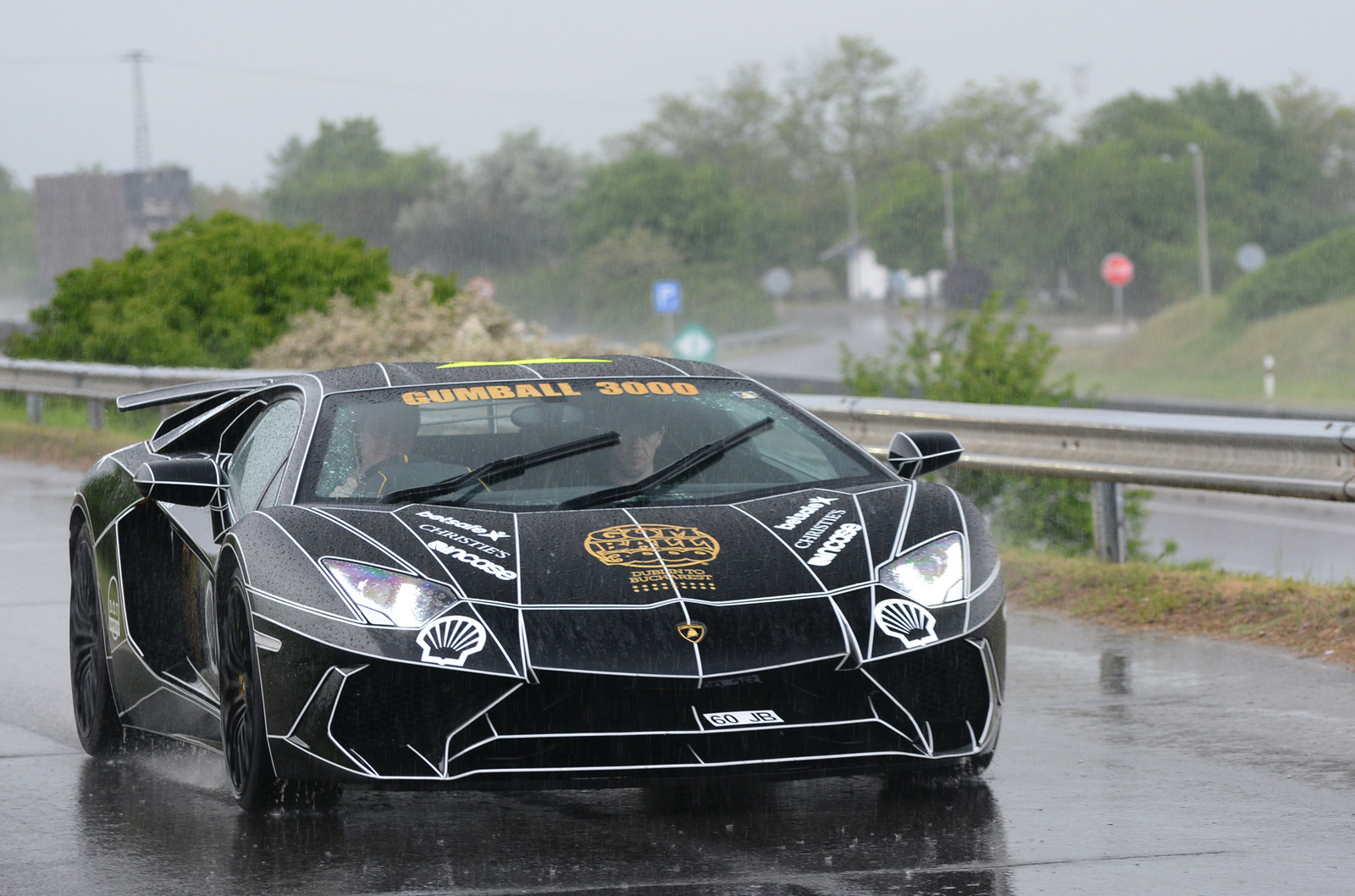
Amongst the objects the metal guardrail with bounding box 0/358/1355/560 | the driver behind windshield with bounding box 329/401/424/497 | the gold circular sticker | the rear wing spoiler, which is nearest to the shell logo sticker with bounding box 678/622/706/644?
the gold circular sticker

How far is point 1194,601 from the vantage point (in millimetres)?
8602

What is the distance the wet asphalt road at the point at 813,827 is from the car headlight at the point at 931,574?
583 mm

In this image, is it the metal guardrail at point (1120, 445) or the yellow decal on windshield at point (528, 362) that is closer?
the yellow decal on windshield at point (528, 362)

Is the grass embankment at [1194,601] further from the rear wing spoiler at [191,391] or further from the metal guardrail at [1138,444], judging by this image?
the rear wing spoiler at [191,391]

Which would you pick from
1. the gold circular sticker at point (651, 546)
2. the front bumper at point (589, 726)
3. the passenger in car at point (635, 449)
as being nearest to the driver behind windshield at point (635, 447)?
the passenger in car at point (635, 449)

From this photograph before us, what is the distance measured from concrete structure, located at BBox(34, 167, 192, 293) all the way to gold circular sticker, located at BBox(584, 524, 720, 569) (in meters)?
51.9

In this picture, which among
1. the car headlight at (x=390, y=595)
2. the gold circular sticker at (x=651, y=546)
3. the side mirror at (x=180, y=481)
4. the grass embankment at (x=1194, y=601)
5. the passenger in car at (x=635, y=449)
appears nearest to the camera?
the car headlight at (x=390, y=595)

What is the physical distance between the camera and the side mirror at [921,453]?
19.6 feet

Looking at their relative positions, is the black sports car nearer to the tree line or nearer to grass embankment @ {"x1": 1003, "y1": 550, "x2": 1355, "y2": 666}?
grass embankment @ {"x1": 1003, "y1": 550, "x2": 1355, "y2": 666}

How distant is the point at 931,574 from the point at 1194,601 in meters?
4.04

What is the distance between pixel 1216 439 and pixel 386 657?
5.25 meters

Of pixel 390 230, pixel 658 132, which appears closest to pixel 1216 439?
pixel 390 230

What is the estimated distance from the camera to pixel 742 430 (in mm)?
5781

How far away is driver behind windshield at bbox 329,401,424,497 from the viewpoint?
5.38m
